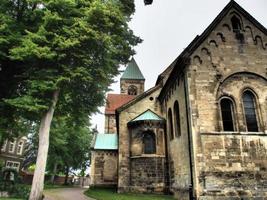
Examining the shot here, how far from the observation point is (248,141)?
514 inches

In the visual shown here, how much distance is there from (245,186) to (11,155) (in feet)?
112

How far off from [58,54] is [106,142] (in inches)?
561

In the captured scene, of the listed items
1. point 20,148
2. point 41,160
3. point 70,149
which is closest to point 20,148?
point 20,148

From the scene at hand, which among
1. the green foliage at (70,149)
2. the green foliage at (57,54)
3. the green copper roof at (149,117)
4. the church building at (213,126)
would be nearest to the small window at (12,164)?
the green foliage at (70,149)

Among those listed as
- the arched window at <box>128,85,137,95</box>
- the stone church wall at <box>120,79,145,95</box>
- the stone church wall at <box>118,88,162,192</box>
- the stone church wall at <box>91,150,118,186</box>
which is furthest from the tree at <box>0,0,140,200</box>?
the arched window at <box>128,85,137,95</box>

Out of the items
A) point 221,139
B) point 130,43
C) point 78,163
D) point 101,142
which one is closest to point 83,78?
point 130,43

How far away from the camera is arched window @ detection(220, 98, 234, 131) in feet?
44.5

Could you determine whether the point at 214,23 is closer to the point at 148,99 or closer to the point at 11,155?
the point at 148,99

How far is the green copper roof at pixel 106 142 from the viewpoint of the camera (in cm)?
2511

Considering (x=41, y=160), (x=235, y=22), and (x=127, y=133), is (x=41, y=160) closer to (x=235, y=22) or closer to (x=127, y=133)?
(x=127, y=133)

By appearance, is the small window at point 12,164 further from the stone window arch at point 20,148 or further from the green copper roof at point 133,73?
the green copper roof at point 133,73

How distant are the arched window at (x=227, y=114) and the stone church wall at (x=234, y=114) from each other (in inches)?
8.6

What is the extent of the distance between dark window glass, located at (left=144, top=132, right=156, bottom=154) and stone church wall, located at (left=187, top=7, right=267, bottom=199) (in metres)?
6.39

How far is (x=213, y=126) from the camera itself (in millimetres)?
13211
